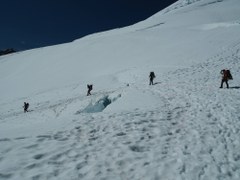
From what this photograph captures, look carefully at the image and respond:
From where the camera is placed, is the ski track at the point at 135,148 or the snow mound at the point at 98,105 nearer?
the ski track at the point at 135,148

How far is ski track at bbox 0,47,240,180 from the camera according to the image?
6293mm

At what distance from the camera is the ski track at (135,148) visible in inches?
248

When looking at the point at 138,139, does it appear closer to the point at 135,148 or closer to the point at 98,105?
the point at 135,148

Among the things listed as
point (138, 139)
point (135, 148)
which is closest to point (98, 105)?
point (138, 139)

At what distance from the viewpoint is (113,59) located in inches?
1843

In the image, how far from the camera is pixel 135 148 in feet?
25.5

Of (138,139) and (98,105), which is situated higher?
(138,139)

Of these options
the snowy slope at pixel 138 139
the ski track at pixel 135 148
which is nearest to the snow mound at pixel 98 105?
the snowy slope at pixel 138 139

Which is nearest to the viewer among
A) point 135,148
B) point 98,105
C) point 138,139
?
point 135,148

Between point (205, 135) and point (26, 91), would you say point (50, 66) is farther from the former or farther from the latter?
point (205, 135)

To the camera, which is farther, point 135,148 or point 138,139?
point 138,139

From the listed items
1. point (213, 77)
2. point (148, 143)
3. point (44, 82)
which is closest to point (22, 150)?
point (148, 143)

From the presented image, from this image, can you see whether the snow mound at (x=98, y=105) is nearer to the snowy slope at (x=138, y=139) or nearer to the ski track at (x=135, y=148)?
the snowy slope at (x=138, y=139)

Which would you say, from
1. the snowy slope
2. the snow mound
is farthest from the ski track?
the snow mound
